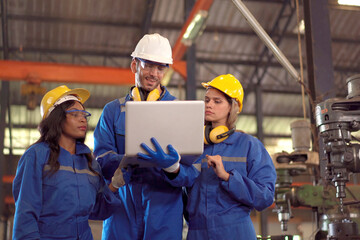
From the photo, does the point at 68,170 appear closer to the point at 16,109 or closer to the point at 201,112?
the point at 201,112

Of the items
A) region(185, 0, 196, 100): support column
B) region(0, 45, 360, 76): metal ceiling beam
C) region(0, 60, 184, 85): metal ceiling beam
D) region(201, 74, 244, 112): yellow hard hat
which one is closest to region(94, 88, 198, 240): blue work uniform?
region(201, 74, 244, 112): yellow hard hat

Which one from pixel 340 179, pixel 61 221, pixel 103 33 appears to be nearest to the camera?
pixel 61 221

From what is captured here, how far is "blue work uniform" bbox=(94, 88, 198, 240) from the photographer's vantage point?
248 centimetres

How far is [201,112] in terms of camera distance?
2166 mm

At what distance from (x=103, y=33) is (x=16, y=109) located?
416 cm

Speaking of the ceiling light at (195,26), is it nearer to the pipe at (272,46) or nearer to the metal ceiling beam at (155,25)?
the pipe at (272,46)

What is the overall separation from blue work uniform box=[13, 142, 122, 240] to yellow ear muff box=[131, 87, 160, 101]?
1.62 ft

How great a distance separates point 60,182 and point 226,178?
2.90ft

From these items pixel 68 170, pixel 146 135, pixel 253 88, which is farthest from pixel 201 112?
pixel 253 88

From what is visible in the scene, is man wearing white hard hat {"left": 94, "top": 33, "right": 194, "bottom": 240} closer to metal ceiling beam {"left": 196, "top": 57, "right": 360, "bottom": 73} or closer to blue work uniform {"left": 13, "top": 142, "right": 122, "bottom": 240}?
blue work uniform {"left": 13, "top": 142, "right": 122, "bottom": 240}

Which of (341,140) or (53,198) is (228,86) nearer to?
(341,140)

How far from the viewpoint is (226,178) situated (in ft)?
7.80

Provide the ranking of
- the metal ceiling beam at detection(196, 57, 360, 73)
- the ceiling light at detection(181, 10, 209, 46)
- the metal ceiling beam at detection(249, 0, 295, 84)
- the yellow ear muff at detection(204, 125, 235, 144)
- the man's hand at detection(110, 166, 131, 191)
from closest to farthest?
the man's hand at detection(110, 166, 131, 191) → the yellow ear muff at detection(204, 125, 235, 144) → the ceiling light at detection(181, 10, 209, 46) → the metal ceiling beam at detection(249, 0, 295, 84) → the metal ceiling beam at detection(196, 57, 360, 73)

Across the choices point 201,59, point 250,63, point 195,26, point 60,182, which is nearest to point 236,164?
point 60,182
